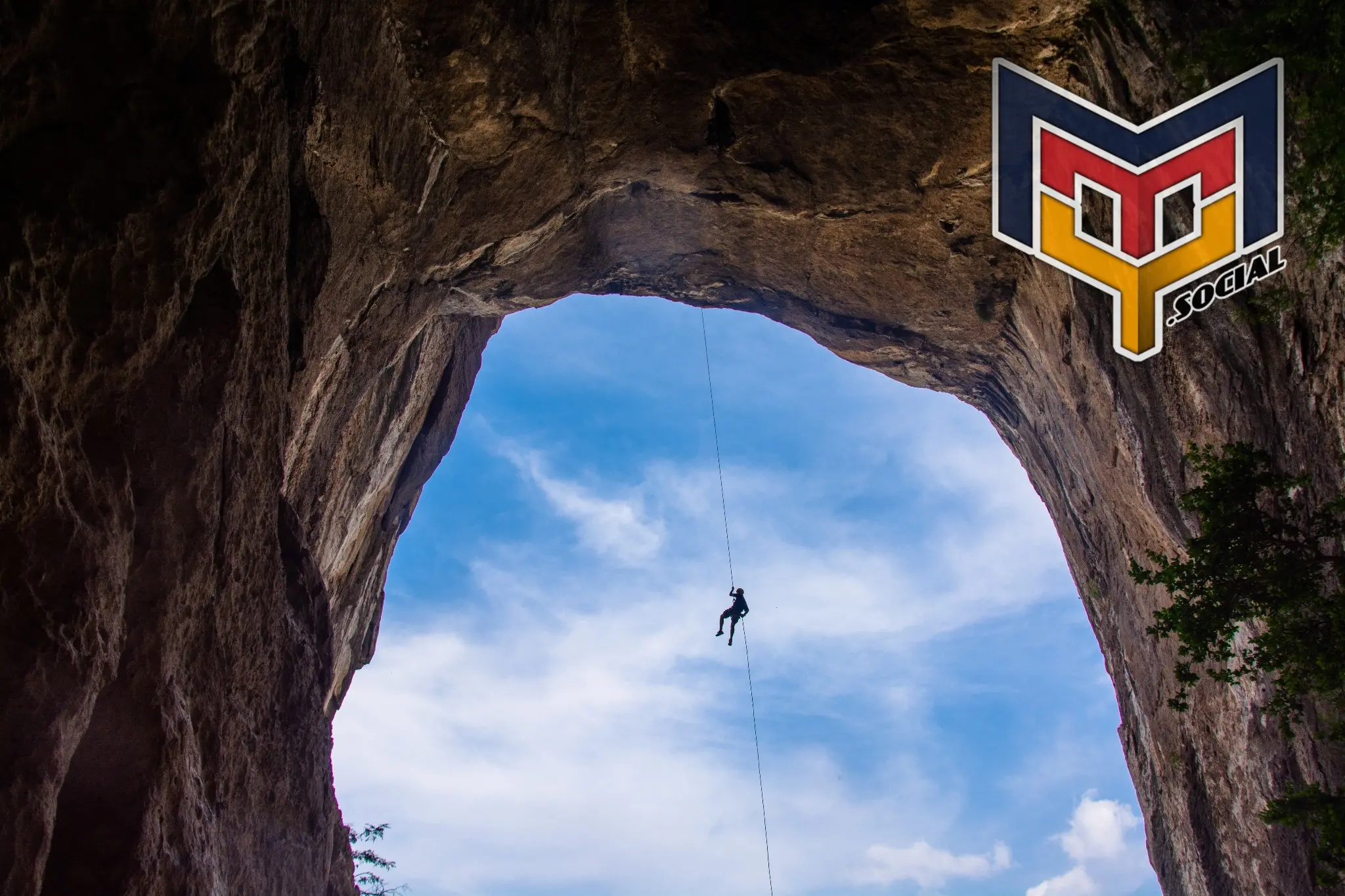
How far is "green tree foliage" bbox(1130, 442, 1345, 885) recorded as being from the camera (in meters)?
7.06

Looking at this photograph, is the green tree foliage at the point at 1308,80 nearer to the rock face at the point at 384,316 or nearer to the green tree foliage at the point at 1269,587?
the rock face at the point at 384,316

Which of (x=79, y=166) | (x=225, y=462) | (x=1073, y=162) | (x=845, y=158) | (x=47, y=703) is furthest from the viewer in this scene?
(x=845, y=158)

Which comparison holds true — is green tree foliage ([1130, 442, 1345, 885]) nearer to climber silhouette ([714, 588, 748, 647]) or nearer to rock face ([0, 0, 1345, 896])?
rock face ([0, 0, 1345, 896])

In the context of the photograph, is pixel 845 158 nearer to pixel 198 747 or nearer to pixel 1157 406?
pixel 1157 406

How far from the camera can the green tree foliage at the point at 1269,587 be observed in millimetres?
7059

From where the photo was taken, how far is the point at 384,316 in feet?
43.6

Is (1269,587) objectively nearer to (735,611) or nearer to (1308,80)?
(1308,80)

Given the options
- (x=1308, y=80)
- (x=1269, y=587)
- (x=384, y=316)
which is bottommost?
(x=1269, y=587)

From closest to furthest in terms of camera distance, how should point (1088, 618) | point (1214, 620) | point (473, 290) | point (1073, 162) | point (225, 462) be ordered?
1. point (1214, 620)
2. point (225, 462)
3. point (1073, 162)
4. point (473, 290)
5. point (1088, 618)

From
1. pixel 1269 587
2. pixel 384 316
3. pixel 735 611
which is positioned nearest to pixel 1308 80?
pixel 1269 587

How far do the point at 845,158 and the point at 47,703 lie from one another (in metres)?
11.3

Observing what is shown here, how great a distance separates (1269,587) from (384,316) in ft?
36.7

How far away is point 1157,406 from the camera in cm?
1101

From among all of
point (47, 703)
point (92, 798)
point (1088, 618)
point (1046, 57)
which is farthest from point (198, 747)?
point (1088, 618)
